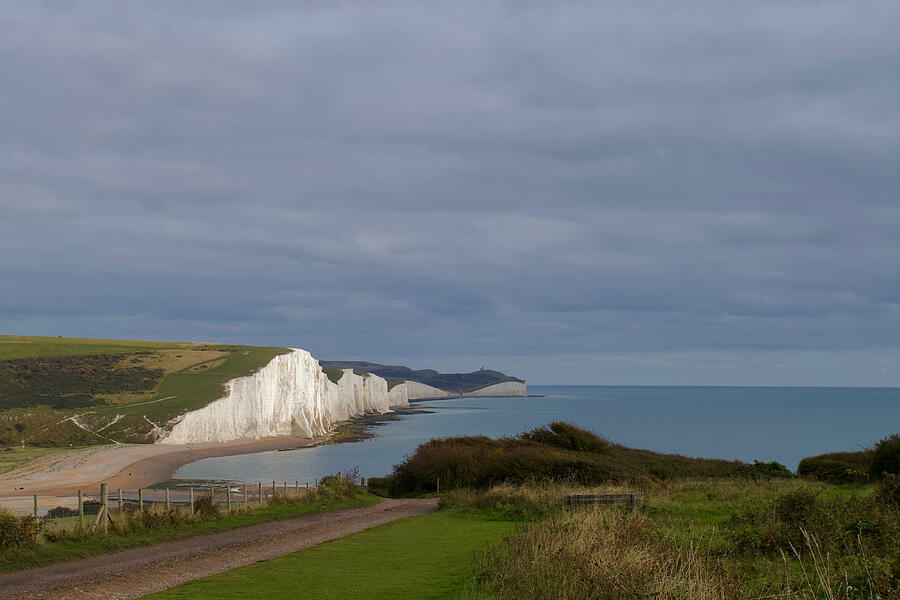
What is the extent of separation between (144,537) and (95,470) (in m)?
47.7

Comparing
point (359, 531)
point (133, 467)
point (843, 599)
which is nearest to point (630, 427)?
point (133, 467)

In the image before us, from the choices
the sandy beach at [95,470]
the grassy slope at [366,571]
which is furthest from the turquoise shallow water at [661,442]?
the grassy slope at [366,571]

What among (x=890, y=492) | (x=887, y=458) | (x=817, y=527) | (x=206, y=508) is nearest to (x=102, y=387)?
(x=206, y=508)

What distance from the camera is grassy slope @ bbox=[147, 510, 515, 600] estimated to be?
1298 cm

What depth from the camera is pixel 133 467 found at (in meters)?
66.8

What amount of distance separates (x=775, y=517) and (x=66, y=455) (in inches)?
2750

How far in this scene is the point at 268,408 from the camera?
352ft

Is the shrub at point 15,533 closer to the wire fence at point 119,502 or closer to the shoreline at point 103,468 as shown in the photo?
the wire fence at point 119,502

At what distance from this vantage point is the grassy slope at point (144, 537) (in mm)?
17078

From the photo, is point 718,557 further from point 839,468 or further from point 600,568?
point 839,468

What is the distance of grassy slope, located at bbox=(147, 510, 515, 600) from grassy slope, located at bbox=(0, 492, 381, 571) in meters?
5.05

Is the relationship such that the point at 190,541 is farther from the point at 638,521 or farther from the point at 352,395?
the point at 352,395

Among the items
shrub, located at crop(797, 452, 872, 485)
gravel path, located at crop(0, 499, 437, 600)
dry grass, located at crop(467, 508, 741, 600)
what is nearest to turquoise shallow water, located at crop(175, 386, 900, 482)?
shrub, located at crop(797, 452, 872, 485)

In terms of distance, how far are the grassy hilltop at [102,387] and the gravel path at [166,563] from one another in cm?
6714
